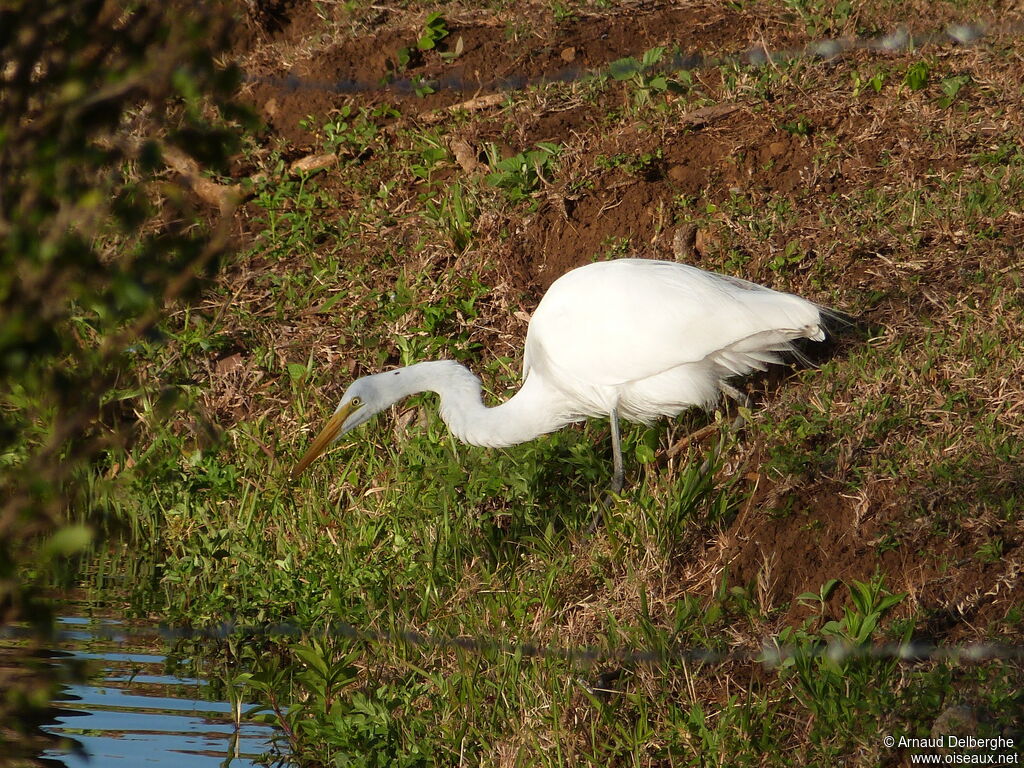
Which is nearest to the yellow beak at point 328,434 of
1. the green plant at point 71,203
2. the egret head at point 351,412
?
the egret head at point 351,412

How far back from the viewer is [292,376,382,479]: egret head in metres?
5.28

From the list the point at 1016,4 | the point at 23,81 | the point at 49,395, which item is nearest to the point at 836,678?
the point at 49,395

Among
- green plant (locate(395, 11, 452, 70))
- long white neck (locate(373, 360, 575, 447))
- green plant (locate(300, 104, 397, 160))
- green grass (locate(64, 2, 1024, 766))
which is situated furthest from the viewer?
green plant (locate(395, 11, 452, 70))

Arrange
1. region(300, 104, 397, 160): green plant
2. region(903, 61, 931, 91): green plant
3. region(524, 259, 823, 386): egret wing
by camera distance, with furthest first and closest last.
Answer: region(300, 104, 397, 160): green plant < region(903, 61, 931, 91): green plant < region(524, 259, 823, 386): egret wing

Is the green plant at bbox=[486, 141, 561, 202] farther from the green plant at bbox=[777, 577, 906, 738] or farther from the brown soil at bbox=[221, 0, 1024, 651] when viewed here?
the green plant at bbox=[777, 577, 906, 738]

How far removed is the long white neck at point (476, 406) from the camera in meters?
5.26

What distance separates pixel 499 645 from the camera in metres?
4.22

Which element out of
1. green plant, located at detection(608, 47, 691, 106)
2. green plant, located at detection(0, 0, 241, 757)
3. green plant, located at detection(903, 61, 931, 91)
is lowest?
green plant, located at detection(0, 0, 241, 757)

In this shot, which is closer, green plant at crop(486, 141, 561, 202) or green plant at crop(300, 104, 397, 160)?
green plant at crop(486, 141, 561, 202)

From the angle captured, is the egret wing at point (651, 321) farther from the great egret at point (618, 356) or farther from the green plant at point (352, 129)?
the green plant at point (352, 129)

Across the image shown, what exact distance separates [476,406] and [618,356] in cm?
68

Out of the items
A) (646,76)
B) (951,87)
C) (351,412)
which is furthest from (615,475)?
(951,87)

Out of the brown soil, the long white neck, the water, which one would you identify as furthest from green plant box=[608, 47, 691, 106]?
the water

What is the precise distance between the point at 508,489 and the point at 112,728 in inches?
74.4
